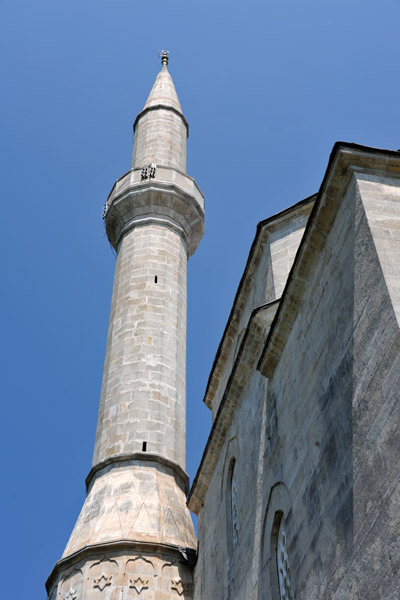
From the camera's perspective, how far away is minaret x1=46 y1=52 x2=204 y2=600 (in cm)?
893

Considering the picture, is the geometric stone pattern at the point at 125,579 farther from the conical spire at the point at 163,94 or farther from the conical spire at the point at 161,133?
the conical spire at the point at 163,94

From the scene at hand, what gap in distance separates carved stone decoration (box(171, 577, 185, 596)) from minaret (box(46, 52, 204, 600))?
12 millimetres

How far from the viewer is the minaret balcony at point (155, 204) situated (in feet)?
44.4

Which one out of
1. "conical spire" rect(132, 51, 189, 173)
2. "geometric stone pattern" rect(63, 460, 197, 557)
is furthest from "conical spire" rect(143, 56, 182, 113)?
"geometric stone pattern" rect(63, 460, 197, 557)

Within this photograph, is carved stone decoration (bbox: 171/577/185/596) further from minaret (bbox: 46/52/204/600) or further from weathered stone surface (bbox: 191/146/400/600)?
weathered stone surface (bbox: 191/146/400/600)

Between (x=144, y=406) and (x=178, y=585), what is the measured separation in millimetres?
2563

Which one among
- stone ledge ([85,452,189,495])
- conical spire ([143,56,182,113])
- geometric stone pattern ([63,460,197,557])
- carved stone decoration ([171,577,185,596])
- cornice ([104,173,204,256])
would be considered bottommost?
carved stone decoration ([171,577,185,596])

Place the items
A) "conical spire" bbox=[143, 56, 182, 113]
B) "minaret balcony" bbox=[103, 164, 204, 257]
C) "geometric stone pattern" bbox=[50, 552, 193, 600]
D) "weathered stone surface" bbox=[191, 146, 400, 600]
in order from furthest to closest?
"conical spire" bbox=[143, 56, 182, 113], "minaret balcony" bbox=[103, 164, 204, 257], "geometric stone pattern" bbox=[50, 552, 193, 600], "weathered stone surface" bbox=[191, 146, 400, 600]

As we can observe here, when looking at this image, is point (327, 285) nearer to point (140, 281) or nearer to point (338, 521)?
point (338, 521)

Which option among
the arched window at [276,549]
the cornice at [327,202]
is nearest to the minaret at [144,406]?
the arched window at [276,549]

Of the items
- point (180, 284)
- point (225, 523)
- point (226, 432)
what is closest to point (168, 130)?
point (180, 284)

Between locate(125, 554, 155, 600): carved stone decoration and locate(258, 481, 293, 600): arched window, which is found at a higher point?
locate(125, 554, 155, 600): carved stone decoration

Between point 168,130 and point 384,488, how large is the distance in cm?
1257

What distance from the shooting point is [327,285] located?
5.72 meters
